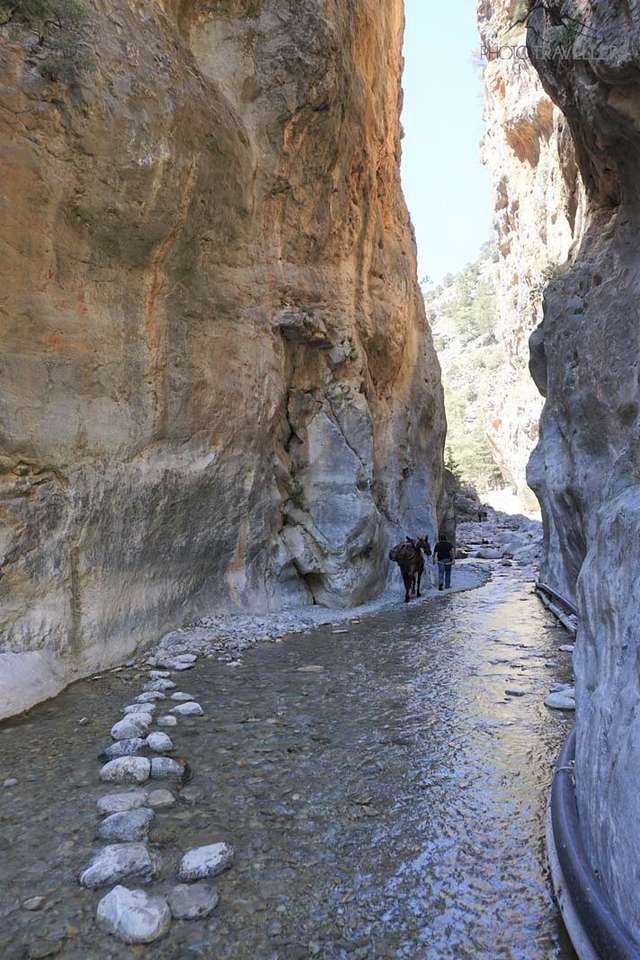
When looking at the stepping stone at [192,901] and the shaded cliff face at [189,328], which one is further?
the shaded cliff face at [189,328]

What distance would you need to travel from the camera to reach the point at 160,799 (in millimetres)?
4598

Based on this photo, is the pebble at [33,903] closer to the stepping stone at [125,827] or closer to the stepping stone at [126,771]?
the stepping stone at [125,827]

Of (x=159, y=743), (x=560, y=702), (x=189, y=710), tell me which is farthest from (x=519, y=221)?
(x=159, y=743)

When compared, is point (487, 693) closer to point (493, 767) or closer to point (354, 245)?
point (493, 767)

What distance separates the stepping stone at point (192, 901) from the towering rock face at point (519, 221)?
3204 centimetres

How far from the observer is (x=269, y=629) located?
36.0 feet

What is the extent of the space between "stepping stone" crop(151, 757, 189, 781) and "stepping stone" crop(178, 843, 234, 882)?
3.74 feet

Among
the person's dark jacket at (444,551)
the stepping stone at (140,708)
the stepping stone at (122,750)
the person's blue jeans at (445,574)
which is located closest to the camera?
the stepping stone at (122,750)

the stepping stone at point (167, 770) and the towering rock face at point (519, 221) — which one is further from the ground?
the towering rock face at point (519, 221)

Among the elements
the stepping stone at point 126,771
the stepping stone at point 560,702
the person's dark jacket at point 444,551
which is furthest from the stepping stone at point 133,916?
the person's dark jacket at point 444,551

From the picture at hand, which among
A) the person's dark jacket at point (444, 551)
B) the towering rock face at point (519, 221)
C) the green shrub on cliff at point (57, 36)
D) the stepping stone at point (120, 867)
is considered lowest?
the stepping stone at point (120, 867)

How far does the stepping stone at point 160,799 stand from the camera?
4555mm

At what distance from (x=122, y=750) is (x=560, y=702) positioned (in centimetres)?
465

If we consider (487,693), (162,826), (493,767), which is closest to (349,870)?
(162,826)
